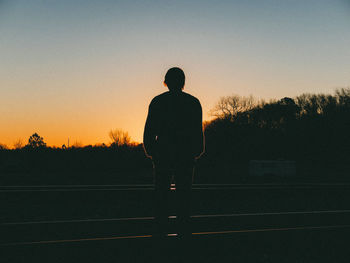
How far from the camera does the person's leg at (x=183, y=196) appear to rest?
3.77 metres

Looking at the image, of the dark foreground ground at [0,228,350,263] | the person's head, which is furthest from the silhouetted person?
the dark foreground ground at [0,228,350,263]

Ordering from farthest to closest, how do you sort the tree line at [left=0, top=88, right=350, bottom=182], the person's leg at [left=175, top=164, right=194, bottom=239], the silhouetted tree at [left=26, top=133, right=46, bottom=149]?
the silhouetted tree at [left=26, top=133, right=46, bottom=149] → the tree line at [left=0, top=88, right=350, bottom=182] → the person's leg at [left=175, top=164, right=194, bottom=239]

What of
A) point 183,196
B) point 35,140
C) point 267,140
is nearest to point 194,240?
point 183,196

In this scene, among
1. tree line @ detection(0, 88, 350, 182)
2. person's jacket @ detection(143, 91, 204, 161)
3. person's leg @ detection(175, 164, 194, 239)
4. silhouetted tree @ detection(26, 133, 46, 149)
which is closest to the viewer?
person's jacket @ detection(143, 91, 204, 161)

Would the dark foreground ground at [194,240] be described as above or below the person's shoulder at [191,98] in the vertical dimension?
below

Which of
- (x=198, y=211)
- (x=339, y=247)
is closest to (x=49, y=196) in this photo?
(x=198, y=211)

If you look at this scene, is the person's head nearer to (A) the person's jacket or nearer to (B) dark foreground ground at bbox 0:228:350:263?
(A) the person's jacket

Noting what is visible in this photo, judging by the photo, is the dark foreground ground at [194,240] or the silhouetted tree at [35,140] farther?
the silhouetted tree at [35,140]

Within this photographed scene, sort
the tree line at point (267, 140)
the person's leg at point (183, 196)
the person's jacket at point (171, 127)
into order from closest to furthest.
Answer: the person's jacket at point (171, 127)
the person's leg at point (183, 196)
the tree line at point (267, 140)

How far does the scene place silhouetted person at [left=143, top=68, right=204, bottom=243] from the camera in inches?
142

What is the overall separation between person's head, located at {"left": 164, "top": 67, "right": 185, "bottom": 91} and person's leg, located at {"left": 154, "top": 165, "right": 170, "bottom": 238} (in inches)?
35.6

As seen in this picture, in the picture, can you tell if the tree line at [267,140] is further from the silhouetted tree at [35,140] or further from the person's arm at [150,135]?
the silhouetted tree at [35,140]

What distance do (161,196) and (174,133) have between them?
31.1 inches

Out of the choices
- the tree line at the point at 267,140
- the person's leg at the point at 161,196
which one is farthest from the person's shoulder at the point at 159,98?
the tree line at the point at 267,140
